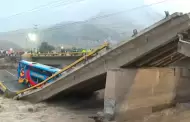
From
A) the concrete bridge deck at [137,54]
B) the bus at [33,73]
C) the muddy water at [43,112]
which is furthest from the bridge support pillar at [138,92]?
the bus at [33,73]

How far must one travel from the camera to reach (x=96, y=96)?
77.3 ft

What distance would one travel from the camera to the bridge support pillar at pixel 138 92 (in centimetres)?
1498

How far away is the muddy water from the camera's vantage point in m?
16.5

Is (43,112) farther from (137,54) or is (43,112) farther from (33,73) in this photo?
(137,54)

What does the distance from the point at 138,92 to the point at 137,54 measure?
2.40 m

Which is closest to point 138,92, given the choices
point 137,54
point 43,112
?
point 137,54

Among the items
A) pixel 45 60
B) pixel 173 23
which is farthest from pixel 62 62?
pixel 173 23

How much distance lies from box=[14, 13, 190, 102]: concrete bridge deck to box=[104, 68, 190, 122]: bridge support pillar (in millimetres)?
538

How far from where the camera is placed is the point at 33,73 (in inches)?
938

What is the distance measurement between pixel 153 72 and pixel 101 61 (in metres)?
3.10

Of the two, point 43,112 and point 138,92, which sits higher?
point 138,92

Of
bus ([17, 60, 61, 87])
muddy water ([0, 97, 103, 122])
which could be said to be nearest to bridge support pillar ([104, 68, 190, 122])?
muddy water ([0, 97, 103, 122])

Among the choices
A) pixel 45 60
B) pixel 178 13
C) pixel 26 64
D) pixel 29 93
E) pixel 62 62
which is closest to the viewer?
pixel 178 13

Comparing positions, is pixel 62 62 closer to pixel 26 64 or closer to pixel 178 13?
pixel 26 64
